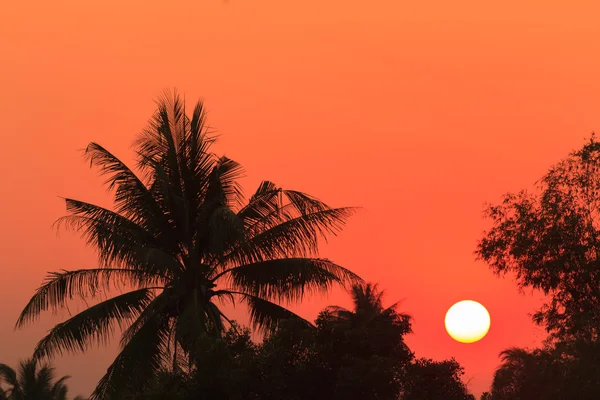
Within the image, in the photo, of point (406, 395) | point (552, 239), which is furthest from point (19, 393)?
point (552, 239)

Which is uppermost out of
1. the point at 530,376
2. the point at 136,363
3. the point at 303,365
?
the point at 530,376

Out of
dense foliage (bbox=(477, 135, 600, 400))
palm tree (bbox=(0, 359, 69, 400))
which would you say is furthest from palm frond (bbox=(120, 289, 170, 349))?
palm tree (bbox=(0, 359, 69, 400))

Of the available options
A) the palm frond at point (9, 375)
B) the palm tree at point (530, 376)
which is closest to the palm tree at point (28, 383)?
the palm frond at point (9, 375)

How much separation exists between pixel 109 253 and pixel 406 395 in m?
11.8

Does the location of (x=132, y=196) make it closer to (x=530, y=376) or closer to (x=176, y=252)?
(x=176, y=252)

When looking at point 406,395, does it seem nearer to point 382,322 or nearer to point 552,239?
point 382,322

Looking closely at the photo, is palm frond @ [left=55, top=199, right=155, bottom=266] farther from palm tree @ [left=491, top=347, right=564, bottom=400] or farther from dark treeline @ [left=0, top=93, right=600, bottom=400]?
palm tree @ [left=491, top=347, right=564, bottom=400]

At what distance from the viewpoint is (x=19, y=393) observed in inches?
2736

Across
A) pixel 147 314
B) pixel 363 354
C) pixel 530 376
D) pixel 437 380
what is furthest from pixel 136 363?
pixel 530 376

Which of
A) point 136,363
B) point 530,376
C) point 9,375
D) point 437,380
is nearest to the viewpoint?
point 136,363

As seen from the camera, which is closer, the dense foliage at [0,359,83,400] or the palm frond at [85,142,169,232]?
the palm frond at [85,142,169,232]

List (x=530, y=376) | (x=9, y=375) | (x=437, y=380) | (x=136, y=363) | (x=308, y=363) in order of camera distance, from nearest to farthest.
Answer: (x=136, y=363), (x=308, y=363), (x=437, y=380), (x=530, y=376), (x=9, y=375)

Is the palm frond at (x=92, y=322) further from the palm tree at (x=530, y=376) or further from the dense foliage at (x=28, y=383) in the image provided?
the dense foliage at (x=28, y=383)

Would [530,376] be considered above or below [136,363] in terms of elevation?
above
